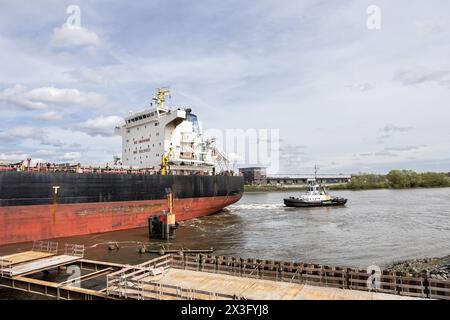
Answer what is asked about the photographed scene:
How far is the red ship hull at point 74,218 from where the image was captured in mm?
20344

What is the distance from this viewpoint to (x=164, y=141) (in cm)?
3472

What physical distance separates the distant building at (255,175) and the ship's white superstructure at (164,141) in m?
133

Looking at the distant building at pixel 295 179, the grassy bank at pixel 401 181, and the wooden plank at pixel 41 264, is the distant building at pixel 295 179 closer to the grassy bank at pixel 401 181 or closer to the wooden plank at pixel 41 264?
the grassy bank at pixel 401 181

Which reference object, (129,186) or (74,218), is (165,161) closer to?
(129,186)

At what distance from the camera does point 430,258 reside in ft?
→ 63.8

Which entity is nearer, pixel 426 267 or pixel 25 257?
pixel 25 257

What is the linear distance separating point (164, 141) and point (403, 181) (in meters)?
109

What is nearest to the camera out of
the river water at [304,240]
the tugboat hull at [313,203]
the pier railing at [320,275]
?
the pier railing at [320,275]

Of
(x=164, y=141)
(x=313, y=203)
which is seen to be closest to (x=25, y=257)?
(x=164, y=141)

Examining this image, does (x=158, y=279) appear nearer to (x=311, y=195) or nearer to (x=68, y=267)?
(x=68, y=267)

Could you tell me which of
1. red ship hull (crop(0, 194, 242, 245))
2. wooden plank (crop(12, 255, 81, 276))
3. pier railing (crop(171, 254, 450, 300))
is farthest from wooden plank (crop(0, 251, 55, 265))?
red ship hull (crop(0, 194, 242, 245))

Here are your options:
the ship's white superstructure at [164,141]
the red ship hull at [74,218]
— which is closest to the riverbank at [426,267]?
the red ship hull at [74,218]

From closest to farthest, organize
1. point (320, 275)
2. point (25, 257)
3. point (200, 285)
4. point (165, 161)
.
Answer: point (200, 285) < point (320, 275) < point (25, 257) < point (165, 161)
